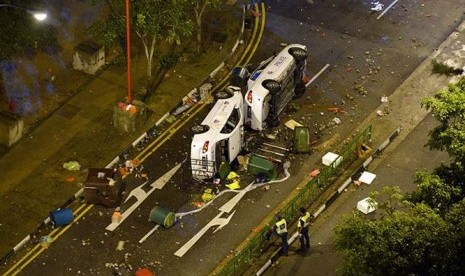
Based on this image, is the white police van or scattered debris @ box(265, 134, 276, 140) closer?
the white police van

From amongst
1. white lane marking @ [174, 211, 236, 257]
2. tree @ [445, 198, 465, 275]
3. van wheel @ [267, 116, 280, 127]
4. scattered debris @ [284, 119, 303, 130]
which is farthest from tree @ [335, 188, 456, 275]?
scattered debris @ [284, 119, 303, 130]

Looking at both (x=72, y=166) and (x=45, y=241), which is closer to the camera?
(x=45, y=241)

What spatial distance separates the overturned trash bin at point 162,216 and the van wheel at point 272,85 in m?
5.89

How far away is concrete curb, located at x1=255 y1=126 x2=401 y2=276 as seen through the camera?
24030 millimetres

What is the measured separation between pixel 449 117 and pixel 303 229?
5556 millimetres

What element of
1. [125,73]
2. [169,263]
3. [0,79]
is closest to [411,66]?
[125,73]

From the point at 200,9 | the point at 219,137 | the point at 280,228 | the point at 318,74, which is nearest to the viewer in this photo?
the point at 280,228

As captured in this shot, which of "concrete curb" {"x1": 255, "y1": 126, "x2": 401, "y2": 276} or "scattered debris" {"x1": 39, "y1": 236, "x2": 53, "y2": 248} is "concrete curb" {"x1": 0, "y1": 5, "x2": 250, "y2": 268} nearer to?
"scattered debris" {"x1": 39, "y1": 236, "x2": 53, "y2": 248}

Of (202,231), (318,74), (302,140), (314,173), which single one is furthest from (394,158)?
(202,231)

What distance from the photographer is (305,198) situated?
1013 inches

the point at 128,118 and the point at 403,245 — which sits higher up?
the point at 403,245

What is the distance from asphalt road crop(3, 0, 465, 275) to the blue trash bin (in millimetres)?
343

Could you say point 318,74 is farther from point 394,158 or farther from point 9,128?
point 9,128

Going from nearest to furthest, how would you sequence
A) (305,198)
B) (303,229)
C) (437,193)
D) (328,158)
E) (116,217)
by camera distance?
(437,193)
(303,229)
(116,217)
(305,198)
(328,158)
